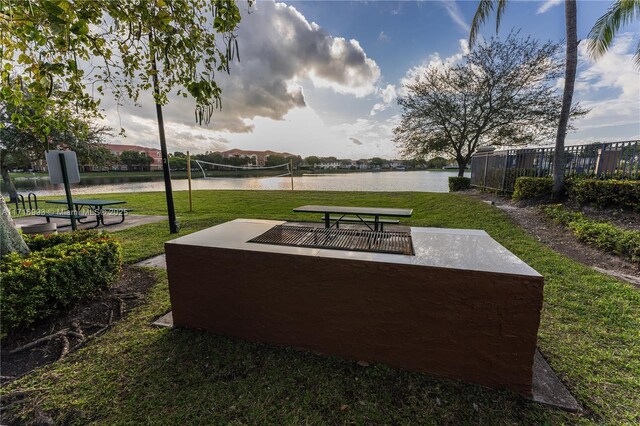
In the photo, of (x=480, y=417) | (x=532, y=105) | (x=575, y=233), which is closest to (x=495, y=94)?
(x=532, y=105)

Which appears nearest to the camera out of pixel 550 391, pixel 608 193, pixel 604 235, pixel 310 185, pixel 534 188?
pixel 550 391

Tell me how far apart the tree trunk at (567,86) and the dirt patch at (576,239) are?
3.32ft

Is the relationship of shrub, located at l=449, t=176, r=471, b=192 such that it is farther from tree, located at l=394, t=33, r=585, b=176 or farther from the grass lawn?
the grass lawn

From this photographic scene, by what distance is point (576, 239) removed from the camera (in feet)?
17.1

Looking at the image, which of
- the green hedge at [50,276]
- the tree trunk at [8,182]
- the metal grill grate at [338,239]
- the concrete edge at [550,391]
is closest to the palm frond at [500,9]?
the metal grill grate at [338,239]

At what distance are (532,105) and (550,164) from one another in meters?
7.91

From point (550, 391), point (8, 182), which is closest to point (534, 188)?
point (550, 391)

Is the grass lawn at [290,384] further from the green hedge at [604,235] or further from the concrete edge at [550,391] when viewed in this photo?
the green hedge at [604,235]

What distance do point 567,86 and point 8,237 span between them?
1224 centimetres

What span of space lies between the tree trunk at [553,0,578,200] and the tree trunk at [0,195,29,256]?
1143cm

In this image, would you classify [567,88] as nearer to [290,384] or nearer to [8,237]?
[290,384]

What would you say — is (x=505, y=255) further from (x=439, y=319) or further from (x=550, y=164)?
(x=550, y=164)

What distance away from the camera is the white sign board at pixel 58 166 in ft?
15.5

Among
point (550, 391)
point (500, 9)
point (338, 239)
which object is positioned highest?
point (500, 9)
